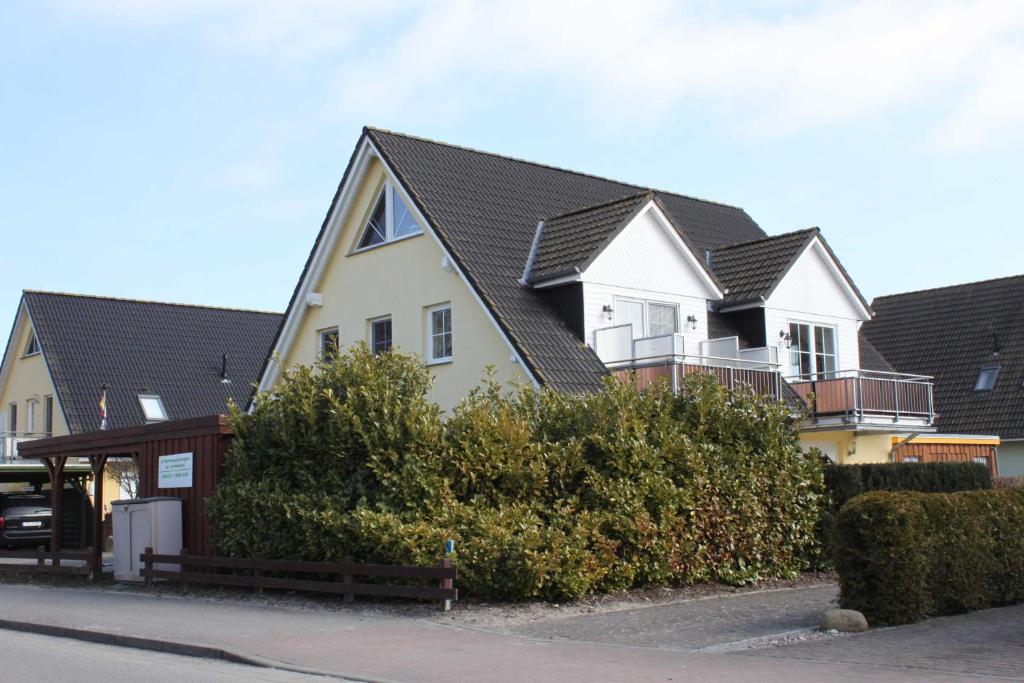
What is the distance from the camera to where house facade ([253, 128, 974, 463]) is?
23219mm

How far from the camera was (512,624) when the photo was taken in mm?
14219

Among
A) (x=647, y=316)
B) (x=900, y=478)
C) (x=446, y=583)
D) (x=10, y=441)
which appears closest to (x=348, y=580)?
(x=446, y=583)

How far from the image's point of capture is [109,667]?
11.4m

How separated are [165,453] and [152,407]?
20.9 meters

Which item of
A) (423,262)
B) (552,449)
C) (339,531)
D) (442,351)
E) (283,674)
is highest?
(423,262)

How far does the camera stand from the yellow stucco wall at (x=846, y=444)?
86.0 feet

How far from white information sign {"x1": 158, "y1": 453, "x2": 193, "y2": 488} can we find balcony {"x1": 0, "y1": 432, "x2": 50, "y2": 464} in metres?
21.7

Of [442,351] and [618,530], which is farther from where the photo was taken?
[442,351]

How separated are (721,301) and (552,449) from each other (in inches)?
426

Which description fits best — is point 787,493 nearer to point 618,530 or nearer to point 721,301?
point 618,530

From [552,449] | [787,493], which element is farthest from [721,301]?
[552,449]

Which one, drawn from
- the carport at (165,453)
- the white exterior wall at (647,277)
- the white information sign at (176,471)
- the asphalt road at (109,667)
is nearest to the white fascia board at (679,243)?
the white exterior wall at (647,277)

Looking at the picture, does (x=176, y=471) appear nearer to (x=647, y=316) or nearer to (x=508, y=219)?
(x=508, y=219)

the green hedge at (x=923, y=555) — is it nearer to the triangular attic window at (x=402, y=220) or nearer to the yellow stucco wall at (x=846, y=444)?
the yellow stucco wall at (x=846, y=444)
